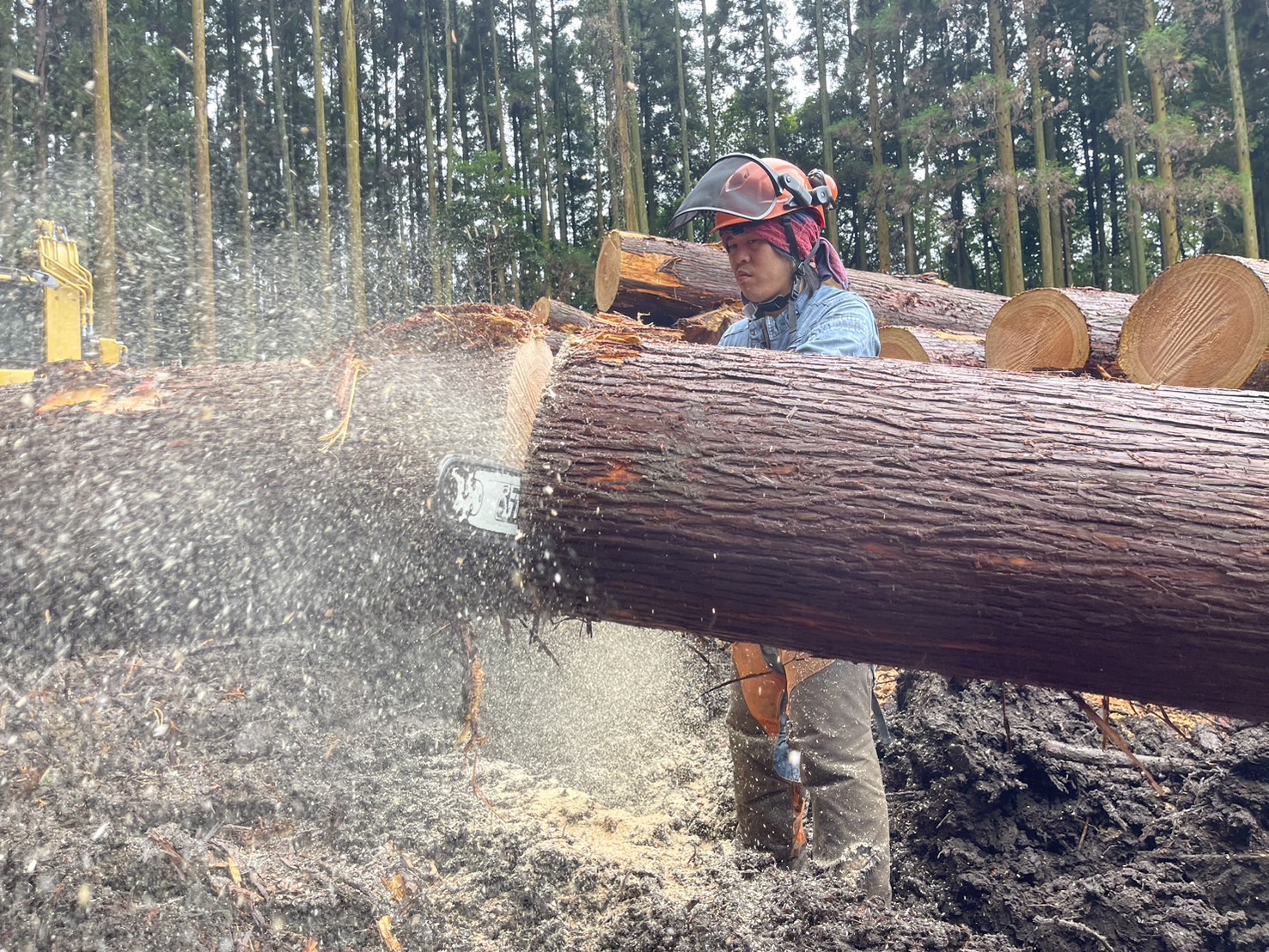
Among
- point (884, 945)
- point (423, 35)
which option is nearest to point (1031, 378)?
point (884, 945)

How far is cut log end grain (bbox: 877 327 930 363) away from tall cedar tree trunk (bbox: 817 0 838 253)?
1794 cm

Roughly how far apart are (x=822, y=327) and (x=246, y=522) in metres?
1.74

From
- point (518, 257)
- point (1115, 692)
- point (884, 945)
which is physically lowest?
point (884, 945)

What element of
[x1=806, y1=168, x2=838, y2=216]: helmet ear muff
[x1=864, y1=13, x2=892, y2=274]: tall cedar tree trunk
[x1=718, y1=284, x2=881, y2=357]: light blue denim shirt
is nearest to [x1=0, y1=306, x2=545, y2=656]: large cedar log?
[x1=718, y1=284, x2=881, y2=357]: light blue denim shirt

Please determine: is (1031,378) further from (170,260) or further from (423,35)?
(423,35)

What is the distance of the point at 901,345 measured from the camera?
4.11 m

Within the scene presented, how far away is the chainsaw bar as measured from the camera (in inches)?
78.3

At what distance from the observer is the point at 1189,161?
49.1ft

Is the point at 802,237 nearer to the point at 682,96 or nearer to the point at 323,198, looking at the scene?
the point at 323,198

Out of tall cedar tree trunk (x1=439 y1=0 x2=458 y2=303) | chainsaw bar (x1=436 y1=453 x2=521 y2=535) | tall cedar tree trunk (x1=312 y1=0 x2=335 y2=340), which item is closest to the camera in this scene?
chainsaw bar (x1=436 y1=453 x2=521 y2=535)

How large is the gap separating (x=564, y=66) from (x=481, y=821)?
31.9 meters

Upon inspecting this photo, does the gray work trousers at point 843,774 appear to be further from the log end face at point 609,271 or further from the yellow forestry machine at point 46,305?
the yellow forestry machine at point 46,305

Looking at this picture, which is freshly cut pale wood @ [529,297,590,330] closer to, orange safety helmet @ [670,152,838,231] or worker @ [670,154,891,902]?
worker @ [670,154,891,902]

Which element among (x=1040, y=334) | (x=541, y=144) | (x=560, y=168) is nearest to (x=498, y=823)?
(x=1040, y=334)
